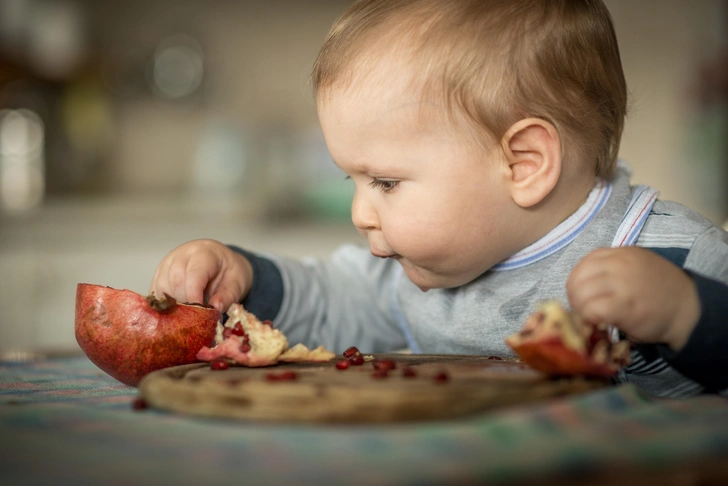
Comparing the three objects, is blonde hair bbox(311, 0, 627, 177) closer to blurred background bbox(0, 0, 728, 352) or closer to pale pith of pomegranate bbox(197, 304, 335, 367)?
pale pith of pomegranate bbox(197, 304, 335, 367)

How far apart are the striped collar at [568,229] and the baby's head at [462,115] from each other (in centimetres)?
3

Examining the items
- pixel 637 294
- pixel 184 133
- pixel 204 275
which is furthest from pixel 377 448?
pixel 184 133

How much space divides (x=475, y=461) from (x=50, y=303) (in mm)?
2892

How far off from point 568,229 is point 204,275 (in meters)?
0.59

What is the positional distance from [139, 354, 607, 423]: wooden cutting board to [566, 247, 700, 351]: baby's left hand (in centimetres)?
8

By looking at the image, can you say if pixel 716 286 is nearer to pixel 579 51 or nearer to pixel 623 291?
pixel 623 291

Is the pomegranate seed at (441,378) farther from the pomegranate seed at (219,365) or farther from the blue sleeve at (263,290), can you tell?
the blue sleeve at (263,290)

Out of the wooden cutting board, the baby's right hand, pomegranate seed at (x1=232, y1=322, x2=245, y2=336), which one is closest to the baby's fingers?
the baby's right hand

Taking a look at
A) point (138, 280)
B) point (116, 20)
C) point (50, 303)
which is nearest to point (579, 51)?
point (138, 280)

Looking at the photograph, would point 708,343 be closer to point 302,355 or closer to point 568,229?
point 568,229

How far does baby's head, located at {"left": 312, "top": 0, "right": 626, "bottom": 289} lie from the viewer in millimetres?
1026

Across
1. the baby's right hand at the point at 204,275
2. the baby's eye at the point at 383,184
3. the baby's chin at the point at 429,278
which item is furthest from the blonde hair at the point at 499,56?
the baby's right hand at the point at 204,275

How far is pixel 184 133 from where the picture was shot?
12.0ft

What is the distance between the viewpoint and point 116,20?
3635 millimetres
